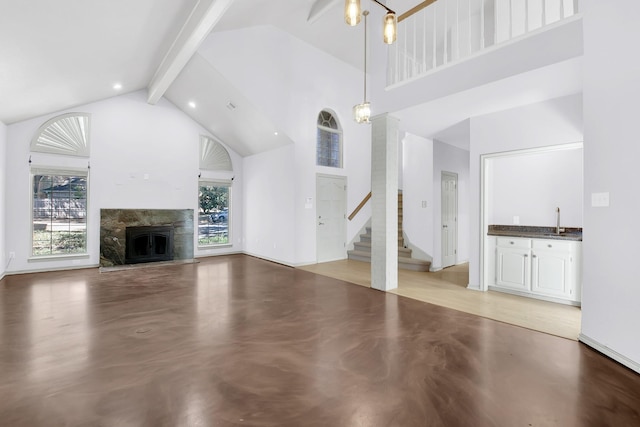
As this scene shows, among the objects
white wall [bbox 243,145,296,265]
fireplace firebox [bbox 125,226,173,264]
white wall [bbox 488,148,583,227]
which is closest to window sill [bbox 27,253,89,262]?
fireplace firebox [bbox 125,226,173,264]

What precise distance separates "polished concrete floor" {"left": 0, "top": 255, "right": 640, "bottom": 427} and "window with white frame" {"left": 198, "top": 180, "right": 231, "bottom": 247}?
3.95m

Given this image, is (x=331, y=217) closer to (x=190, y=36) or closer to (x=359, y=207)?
(x=359, y=207)

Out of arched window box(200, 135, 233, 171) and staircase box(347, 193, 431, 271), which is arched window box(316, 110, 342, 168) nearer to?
staircase box(347, 193, 431, 271)

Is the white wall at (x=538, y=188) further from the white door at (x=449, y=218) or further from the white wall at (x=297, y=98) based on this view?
the white wall at (x=297, y=98)

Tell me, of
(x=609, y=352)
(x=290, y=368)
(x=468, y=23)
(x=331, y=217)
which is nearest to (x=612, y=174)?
(x=609, y=352)

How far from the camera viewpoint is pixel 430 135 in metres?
5.92

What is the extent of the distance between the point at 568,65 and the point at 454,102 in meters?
1.26

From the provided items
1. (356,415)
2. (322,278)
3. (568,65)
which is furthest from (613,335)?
(322,278)

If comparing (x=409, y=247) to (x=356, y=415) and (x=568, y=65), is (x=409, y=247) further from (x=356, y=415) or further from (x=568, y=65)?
(x=356, y=415)

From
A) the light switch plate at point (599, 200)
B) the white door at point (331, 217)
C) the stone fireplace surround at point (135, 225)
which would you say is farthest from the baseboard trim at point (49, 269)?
the light switch plate at point (599, 200)

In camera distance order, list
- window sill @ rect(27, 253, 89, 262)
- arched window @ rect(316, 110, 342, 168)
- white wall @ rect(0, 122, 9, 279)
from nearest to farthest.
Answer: white wall @ rect(0, 122, 9, 279), window sill @ rect(27, 253, 89, 262), arched window @ rect(316, 110, 342, 168)

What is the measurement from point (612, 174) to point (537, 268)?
218cm

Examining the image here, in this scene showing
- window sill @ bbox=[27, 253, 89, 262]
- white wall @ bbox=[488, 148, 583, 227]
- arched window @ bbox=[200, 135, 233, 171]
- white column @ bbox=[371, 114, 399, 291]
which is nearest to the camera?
white wall @ bbox=[488, 148, 583, 227]

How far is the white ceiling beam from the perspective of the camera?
11.7 feet
